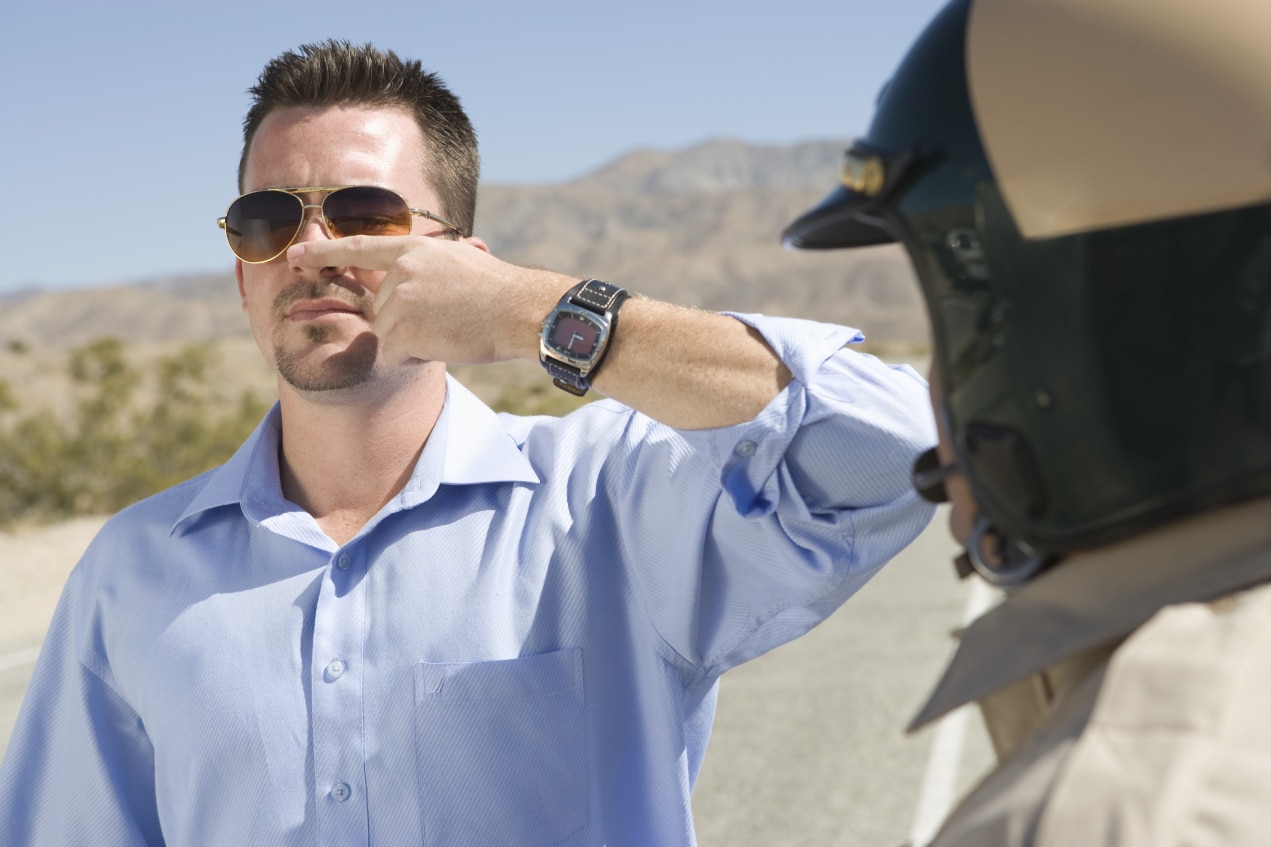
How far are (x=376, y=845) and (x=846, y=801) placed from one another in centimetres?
392

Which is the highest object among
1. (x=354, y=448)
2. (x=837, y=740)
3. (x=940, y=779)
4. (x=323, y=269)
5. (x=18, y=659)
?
(x=323, y=269)

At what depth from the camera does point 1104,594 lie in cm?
109

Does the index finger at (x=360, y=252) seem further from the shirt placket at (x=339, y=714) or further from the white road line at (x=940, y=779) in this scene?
the white road line at (x=940, y=779)

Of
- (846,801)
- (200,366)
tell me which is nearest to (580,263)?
(200,366)

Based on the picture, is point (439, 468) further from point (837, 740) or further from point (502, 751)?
point (837, 740)

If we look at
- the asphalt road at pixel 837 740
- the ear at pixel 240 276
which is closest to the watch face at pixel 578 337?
the ear at pixel 240 276

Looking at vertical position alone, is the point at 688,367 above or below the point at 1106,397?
below

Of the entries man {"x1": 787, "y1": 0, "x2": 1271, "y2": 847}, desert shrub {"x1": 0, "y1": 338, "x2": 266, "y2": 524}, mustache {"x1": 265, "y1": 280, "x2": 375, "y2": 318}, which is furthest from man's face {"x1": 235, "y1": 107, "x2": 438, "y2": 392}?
desert shrub {"x1": 0, "y1": 338, "x2": 266, "y2": 524}

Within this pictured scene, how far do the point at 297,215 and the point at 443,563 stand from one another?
766mm

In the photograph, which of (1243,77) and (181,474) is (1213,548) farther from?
(181,474)

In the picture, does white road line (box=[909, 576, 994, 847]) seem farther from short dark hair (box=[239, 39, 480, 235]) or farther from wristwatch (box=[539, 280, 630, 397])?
wristwatch (box=[539, 280, 630, 397])

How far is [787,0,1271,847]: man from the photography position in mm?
886

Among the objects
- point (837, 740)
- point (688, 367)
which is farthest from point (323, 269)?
point (837, 740)

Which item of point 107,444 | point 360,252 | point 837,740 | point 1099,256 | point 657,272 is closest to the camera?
point 1099,256
